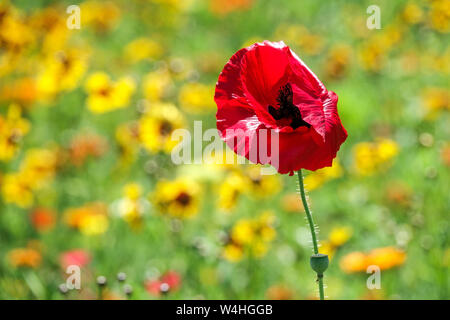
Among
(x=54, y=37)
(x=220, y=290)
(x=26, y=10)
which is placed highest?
(x=26, y=10)

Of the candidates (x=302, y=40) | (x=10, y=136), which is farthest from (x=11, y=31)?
(x=302, y=40)

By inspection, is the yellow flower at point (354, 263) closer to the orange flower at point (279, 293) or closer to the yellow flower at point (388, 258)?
the yellow flower at point (388, 258)

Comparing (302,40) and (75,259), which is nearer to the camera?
(75,259)

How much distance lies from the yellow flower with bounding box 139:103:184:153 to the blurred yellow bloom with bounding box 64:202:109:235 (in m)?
0.31

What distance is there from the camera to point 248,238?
5.04 ft

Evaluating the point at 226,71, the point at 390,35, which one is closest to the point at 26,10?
the point at 390,35

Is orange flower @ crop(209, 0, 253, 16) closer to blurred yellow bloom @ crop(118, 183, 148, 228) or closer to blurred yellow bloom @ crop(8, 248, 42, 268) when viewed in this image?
blurred yellow bloom @ crop(118, 183, 148, 228)

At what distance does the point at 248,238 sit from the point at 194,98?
85cm

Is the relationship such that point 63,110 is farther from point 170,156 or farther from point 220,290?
point 220,290

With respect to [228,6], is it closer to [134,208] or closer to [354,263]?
[134,208]

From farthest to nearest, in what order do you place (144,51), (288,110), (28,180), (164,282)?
(144,51), (28,180), (164,282), (288,110)

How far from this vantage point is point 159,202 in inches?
63.6

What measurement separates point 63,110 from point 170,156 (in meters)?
1.11

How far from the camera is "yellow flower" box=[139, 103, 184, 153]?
5.52 ft
